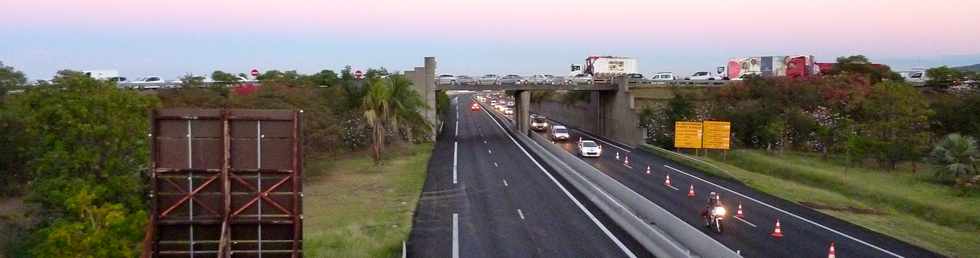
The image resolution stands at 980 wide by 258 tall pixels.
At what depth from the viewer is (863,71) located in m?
87.6

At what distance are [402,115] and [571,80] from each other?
2310cm

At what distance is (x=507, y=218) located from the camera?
27938 mm

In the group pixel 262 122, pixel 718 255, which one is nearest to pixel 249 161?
pixel 262 122

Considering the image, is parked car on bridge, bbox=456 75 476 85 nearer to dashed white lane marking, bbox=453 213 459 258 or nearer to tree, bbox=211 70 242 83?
tree, bbox=211 70 242 83

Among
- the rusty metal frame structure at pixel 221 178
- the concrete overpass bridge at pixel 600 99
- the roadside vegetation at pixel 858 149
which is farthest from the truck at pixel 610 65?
the rusty metal frame structure at pixel 221 178

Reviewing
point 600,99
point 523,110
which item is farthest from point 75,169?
point 600,99

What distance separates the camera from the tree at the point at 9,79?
40234 mm

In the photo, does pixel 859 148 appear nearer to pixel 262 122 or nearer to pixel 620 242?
pixel 620 242

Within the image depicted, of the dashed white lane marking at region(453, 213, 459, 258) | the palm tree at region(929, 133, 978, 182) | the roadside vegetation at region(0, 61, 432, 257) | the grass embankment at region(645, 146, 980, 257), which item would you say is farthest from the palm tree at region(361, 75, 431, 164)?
the palm tree at region(929, 133, 978, 182)

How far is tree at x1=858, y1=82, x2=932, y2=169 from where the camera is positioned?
46.6 m

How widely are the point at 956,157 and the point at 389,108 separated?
36.4m

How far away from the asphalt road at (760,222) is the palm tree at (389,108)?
54.8 ft

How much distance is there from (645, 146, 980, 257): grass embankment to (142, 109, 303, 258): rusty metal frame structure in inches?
747

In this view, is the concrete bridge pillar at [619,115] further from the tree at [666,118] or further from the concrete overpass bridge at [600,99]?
the tree at [666,118]
